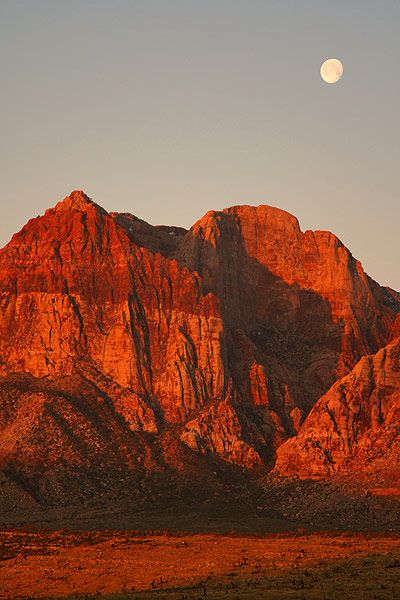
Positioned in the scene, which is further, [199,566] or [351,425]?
[351,425]

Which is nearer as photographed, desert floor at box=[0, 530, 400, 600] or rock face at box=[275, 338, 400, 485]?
desert floor at box=[0, 530, 400, 600]

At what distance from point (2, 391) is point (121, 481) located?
26.8 metres

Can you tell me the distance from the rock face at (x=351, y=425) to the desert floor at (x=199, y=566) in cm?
4261

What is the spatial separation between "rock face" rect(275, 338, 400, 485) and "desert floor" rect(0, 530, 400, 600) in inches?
1677

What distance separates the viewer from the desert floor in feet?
294

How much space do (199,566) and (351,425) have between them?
81019 mm

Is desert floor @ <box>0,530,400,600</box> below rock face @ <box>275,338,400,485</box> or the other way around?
below

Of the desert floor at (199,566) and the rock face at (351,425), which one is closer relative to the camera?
the desert floor at (199,566)

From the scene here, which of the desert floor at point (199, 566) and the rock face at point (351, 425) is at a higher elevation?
the rock face at point (351, 425)

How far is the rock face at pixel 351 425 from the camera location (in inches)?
7111

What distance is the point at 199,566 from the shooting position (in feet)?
357

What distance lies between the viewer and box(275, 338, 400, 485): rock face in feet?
593

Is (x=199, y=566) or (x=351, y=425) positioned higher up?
(x=351, y=425)

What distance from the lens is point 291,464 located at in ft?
610
